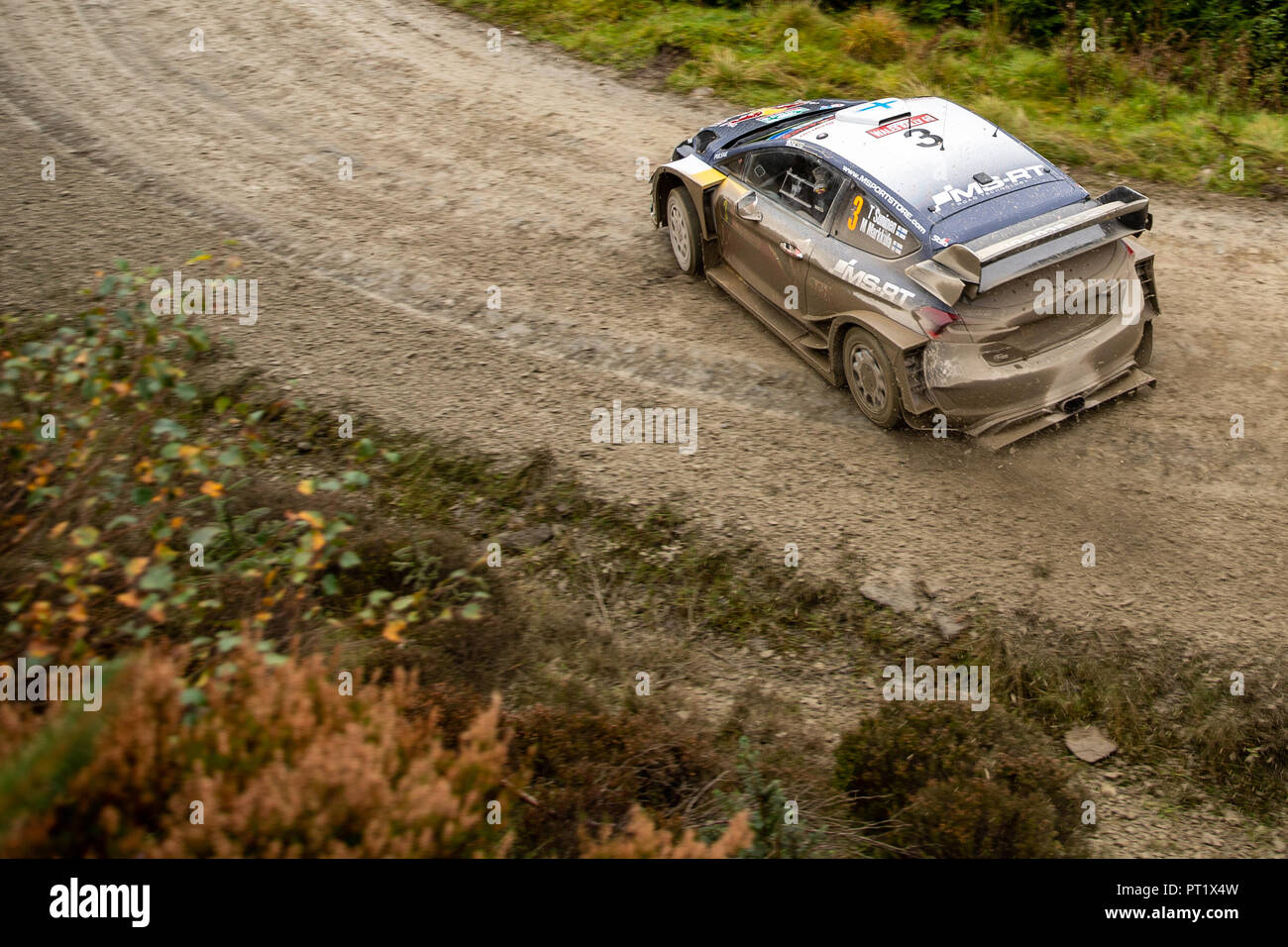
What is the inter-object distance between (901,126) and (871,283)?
1.43 metres

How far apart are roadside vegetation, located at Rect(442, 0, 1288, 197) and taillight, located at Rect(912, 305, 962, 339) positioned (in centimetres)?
496

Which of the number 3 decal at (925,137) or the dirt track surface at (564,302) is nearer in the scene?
the dirt track surface at (564,302)

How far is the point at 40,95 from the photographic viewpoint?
480 inches

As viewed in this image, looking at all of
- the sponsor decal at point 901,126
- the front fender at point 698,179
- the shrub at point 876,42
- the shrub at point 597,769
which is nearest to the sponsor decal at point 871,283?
the sponsor decal at point 901,126

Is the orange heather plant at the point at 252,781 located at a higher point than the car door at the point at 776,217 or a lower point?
lower

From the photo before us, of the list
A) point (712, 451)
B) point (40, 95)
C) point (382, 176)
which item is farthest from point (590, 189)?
point (40, 95)

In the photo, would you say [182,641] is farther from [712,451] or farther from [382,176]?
[382,176]

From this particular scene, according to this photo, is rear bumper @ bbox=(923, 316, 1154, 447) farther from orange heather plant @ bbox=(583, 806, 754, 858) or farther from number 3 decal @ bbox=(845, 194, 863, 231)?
orange heather plant @ bbox=(583, 806, 754, 858)

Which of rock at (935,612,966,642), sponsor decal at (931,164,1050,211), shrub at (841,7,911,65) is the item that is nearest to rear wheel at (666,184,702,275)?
sponsor decal at (931,164,1050,211)

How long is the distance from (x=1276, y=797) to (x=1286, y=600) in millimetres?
1321

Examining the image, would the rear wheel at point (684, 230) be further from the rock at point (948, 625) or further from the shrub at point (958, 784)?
the shrub at point (958, 784)
